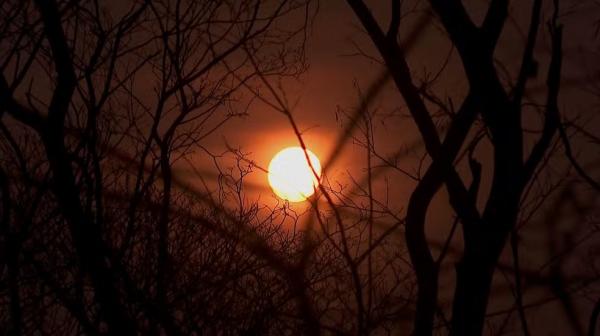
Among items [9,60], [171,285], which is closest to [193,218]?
[171,285]

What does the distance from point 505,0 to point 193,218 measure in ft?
7.15

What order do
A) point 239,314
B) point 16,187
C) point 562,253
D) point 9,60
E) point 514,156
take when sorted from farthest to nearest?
1. point 562,253
2. point 239,314
3. point 16,187
4. point 9,60
5. point 514,156

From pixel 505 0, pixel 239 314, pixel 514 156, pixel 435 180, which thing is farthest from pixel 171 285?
pixel 505 0

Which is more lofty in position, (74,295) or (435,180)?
(435,180)

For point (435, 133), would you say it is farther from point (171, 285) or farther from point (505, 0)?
point (171, 285)

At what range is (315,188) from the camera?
166 inches

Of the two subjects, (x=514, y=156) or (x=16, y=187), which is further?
(x=16, y=187)

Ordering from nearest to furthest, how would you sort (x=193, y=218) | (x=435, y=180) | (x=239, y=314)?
(x=435, y=180) → (x=239, y=314) → (x=193, y=218)

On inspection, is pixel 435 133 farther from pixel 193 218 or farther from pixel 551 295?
pixel 551 295

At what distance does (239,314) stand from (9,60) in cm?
178

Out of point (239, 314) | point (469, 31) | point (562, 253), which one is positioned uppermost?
point (562, 253)

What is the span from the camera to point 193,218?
146 inches

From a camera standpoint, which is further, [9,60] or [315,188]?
[315,188]

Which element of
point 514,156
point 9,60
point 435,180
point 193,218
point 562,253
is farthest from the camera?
point 562,253
